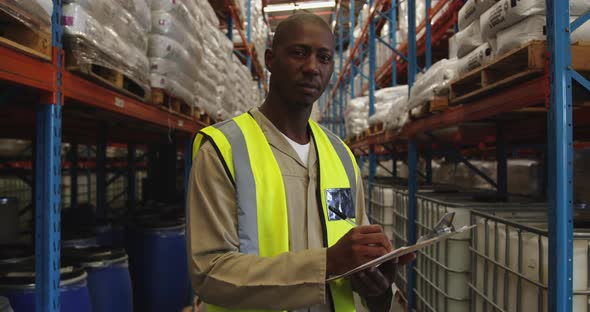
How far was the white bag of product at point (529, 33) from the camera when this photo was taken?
2.17 metres

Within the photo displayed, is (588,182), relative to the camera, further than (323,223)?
Yes

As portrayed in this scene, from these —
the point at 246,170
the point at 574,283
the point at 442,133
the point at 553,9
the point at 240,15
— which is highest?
the point at 240,15

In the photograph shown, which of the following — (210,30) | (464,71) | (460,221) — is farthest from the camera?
(210,30)

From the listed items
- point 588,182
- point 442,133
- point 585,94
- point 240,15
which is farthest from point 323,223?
point 240,15

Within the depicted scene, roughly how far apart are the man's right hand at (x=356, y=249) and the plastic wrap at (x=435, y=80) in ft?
8.98

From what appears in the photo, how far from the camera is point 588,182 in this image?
3564 mm

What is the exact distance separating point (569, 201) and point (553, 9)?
2.87 feet

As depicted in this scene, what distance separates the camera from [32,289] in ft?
7.03

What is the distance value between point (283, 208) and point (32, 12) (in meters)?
1.28

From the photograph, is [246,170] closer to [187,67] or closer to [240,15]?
[187,67]

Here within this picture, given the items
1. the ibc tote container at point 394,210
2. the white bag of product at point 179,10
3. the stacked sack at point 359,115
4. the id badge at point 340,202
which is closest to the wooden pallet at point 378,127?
the ibc tote container at point 394,210

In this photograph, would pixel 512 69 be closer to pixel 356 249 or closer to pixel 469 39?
pixel 469 39

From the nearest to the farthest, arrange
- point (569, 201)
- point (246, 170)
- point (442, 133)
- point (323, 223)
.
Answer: point (246, 170), point (323, 223), point (569, 201), point (442, 133)

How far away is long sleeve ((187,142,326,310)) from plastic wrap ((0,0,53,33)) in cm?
101
